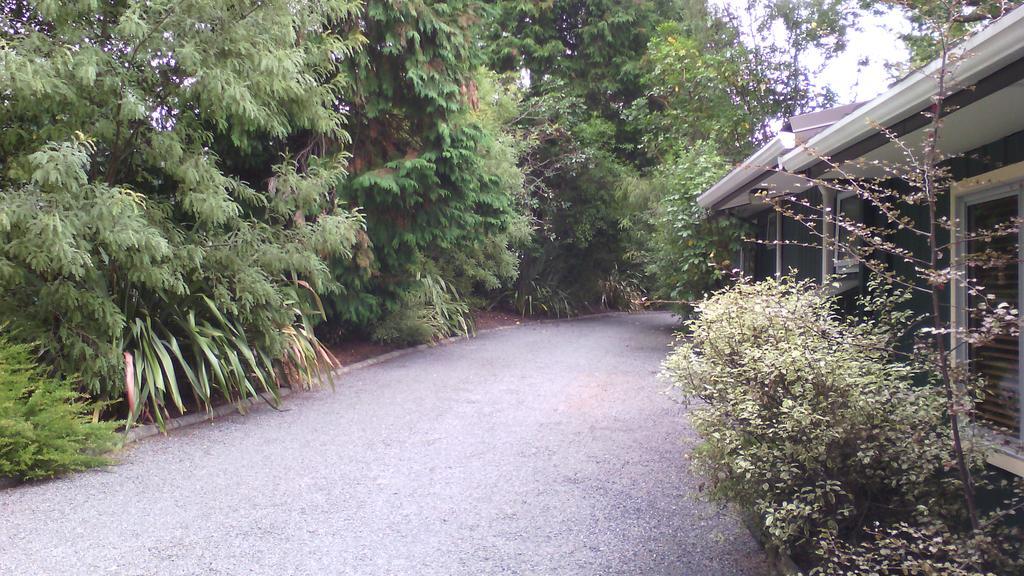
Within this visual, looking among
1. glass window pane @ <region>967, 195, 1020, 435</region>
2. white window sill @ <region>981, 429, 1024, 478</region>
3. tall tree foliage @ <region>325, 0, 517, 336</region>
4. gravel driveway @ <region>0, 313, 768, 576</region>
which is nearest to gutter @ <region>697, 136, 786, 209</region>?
glass window pane @ <region>967, 195, 1020, 435</region>

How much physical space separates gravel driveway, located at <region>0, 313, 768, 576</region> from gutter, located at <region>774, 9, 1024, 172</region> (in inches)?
73.1

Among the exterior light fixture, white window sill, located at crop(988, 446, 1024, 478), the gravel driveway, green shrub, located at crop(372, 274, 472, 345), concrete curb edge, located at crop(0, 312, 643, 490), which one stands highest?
the exterior light fixture

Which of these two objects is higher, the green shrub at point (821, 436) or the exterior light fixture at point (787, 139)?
the exterior light fixture at point (787, 139)

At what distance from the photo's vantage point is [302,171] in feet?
28.0

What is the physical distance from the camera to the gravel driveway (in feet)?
11.8

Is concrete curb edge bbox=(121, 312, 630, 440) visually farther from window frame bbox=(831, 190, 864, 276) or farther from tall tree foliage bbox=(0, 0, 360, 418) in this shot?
window frame bbox=(831, 190, 864, 276)

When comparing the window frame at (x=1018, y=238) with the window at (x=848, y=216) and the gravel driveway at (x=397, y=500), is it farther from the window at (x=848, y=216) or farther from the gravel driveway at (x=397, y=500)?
the window at (x=848, y=216)

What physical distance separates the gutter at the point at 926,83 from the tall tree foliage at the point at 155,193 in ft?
14.7

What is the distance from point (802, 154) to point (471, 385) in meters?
4.99

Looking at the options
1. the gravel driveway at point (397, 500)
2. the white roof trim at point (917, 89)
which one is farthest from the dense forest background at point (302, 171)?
the white roof trim at point (917, 89)

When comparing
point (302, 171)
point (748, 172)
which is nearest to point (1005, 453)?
point (748, 172)

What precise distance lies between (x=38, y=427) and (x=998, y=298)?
19.2 feet

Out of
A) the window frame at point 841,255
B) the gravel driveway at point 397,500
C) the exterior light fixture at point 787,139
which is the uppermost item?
the exterior light fixture at point 787,139

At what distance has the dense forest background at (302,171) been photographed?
5.40 meters
